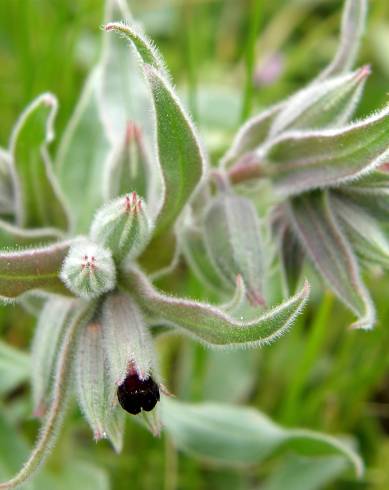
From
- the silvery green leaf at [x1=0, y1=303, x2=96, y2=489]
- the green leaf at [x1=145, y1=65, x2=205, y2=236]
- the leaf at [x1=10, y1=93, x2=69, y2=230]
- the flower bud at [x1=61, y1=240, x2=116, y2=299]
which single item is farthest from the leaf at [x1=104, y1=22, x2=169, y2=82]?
the silvery green leaf at [x1=0, y1=303, x2=96, y2=489]

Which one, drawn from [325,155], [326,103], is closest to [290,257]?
[325,155]

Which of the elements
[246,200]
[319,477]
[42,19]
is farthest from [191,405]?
[42,19]

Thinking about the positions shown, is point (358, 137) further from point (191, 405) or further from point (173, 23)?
point (173, 23)

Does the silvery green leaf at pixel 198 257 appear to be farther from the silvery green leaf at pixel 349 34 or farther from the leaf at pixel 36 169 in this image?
the silvery green leaf at pixel 349 34

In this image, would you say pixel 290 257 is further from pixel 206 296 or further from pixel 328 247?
pixel 206 296

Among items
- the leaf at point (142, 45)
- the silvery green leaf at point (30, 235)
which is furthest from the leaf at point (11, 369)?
the leaf at point (142, 45)

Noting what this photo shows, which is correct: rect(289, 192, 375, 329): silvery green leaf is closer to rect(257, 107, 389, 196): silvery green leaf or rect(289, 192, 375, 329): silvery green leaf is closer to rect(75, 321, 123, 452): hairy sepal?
rect(257, 107, 389, 196): silvery green leaf
